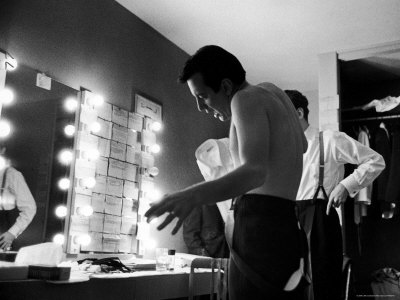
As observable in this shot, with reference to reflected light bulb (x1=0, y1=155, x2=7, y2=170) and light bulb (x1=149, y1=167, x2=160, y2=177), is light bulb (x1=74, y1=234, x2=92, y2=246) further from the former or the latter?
light bulb (x1=149, y1=167, x2=160, y2=177)

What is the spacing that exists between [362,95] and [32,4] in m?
3.42

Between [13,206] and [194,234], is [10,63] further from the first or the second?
[194,234]

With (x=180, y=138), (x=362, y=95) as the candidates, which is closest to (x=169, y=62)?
(x=180, y=138)

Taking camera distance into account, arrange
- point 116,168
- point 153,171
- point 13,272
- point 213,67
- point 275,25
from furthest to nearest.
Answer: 1. point 275,25
2. point 153,171
3. point 116,168
4. point 13,272
5. point 213,67

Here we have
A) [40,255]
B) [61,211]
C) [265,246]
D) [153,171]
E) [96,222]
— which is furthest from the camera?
[153,171]

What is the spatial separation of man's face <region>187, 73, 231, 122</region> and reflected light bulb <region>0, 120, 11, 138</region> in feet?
4.69

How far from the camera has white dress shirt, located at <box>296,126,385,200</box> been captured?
298 cm

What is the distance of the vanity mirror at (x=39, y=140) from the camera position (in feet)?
8.05

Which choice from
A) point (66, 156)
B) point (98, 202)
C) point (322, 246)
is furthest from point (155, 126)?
point (322, 246)

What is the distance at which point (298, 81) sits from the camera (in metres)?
5.07

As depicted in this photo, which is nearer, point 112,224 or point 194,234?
point 112,224

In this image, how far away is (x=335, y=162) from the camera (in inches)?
123

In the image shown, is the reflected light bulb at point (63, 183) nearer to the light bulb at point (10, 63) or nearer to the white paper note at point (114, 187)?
the white paper note at point (114, 187)

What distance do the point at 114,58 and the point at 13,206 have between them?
1.34 metres
